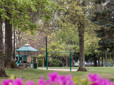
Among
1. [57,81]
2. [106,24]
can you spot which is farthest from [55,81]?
[106,24]

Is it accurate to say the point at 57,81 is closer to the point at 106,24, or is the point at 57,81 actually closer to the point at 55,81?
the point at 55,81

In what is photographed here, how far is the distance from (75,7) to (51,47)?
2389cm

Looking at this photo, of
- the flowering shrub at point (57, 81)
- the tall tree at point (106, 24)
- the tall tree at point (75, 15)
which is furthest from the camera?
the tall tree at point (75, 15)

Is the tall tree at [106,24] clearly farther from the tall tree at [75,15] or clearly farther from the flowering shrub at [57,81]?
the flowering shrub at [57,81]

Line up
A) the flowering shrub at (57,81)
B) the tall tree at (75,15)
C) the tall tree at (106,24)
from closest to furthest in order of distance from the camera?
the flowering shrub at (57,81) → the tall tree at (106,24) → the tall tree at (75,15)

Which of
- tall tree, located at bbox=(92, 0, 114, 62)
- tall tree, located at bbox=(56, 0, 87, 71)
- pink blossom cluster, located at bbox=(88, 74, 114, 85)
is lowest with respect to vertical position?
pink blossom cluster, located at bbox=(88, 74, 114, 85)

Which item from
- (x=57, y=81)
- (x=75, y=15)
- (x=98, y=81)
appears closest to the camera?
(x=57, y=81)

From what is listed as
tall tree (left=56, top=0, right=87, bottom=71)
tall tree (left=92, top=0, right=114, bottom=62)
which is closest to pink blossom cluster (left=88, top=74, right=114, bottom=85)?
tall tree (left=92, top=0, right=114, bottom=62)

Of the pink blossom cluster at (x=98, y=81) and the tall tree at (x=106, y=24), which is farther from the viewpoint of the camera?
the tall tree at (x=106, y=24)

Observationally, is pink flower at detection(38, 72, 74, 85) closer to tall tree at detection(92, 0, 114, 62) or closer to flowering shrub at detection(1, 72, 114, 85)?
flowering shrub at detection(1, 72, 114, 85)

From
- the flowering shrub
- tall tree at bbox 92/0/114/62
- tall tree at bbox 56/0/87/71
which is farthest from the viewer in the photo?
tall tree at bbox 56/0/87/71


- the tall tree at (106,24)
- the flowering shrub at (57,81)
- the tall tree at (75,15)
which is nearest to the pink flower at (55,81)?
the flowering shrub at (57,81)

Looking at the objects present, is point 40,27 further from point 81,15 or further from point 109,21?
point 109,21

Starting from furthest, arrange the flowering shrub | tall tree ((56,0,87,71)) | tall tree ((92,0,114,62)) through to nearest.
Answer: tall tree ((56,0,87,71)), tall tree ((92,0,114,62)), the flowering shrub
